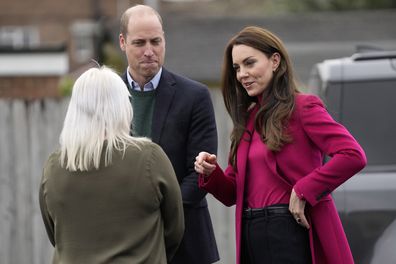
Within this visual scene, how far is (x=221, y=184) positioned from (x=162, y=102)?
64 centimetres

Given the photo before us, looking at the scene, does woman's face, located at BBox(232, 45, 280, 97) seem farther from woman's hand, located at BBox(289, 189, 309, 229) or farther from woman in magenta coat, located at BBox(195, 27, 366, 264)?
woman's hand, located at BBox(289, 189, 309, 229)

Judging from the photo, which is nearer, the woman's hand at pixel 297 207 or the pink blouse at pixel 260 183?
the woman's hand at pixel 297 207

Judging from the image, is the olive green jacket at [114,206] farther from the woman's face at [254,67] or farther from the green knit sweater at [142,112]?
the green knit sweater at [142,112]

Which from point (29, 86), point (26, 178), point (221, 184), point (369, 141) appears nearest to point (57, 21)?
point (29, 86)

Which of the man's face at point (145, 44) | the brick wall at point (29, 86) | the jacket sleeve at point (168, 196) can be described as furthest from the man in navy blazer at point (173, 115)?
the brick wall at point (29, 86)

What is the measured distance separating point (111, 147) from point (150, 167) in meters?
0.19

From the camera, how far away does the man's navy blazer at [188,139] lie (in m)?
4.86

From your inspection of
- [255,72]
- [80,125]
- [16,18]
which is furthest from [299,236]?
[16,18]

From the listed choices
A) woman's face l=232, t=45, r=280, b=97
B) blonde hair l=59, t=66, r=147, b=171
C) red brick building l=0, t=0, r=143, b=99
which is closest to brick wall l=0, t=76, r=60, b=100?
woman's face l=232, t=45, r=280, b=97

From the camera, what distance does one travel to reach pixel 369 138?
17.3 feet

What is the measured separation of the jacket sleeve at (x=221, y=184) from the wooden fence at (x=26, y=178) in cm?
438

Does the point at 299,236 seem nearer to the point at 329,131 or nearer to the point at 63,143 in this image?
the point at 329,131

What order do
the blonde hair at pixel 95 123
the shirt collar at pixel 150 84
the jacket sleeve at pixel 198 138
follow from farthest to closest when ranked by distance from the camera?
the shirt collar at pixel 150 84 < the jacket sleeve at pixel 198 138 < the blonde hair at pixel 95 123

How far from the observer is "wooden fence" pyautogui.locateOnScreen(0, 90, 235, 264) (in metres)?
8.99
